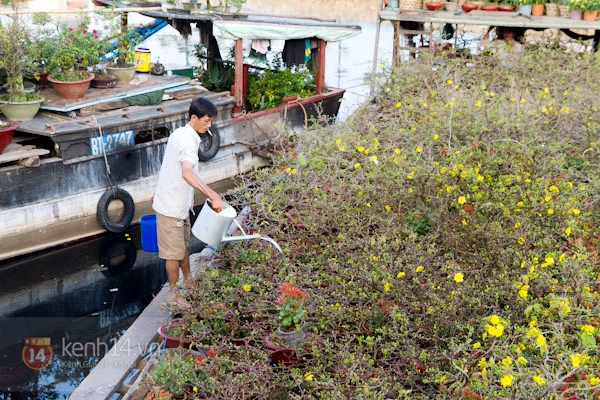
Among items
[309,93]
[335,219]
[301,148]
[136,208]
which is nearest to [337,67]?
[309,93]

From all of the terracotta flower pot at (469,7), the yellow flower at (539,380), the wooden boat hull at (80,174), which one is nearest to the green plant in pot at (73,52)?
the wooden boat hull at (80,174)

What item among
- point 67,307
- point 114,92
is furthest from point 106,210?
point 114,92

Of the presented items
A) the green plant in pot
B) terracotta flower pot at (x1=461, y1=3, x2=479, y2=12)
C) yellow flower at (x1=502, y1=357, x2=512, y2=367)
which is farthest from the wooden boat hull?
yellow flower at (x1=502, y1=357, x2=512, y2=367)

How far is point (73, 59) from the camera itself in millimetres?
9594

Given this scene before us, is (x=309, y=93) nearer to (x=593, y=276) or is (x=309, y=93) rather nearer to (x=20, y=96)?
(x=20, y=96)

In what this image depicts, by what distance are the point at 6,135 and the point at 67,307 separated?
2.25 metres

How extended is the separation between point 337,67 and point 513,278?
1667 cm

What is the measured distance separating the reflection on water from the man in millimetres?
1849

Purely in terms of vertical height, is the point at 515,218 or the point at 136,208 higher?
the point at 515,218

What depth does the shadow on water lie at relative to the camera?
6.81m

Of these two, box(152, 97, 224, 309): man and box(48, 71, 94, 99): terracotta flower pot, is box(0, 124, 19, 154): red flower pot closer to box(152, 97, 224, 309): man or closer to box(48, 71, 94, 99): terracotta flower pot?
box(48, 71, 94, 99): terracotta flower pot

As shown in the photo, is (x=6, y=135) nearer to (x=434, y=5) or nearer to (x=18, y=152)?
(x=18, y=152)

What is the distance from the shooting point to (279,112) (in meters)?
12.0

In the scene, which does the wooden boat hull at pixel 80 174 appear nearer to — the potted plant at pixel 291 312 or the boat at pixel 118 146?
the boat at pixel 118 146
